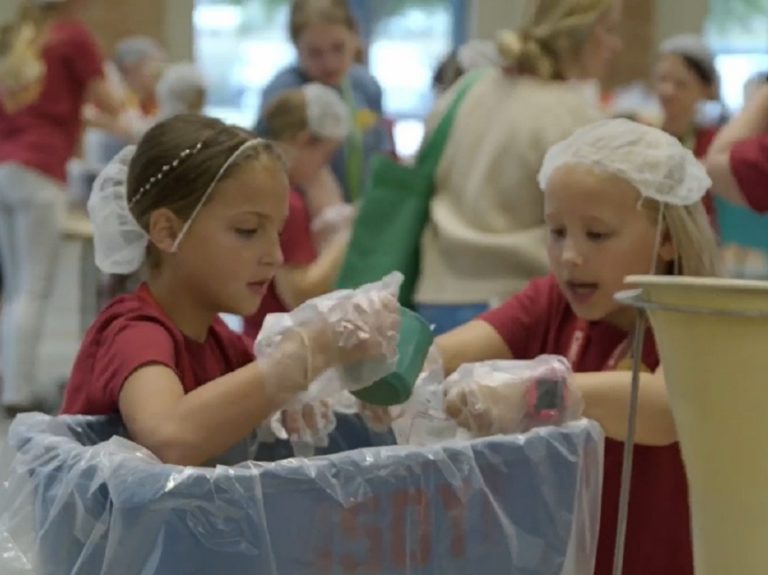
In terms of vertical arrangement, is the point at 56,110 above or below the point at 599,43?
below

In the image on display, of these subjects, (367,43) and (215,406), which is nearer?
(215,406)

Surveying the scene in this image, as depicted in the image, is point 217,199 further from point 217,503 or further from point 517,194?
point 517,194

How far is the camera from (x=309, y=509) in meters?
1.00

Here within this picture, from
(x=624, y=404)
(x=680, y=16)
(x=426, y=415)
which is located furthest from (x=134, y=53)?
(x=624, y=404)

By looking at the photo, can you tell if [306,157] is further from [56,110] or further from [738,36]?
[738,36]

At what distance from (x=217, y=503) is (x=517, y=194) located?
43.2 inches

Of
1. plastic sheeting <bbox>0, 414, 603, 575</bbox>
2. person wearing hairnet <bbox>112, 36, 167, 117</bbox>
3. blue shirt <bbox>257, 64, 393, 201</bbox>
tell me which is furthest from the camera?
person wearing hairnet <bbox>112, 36, 167, 117</bbox>

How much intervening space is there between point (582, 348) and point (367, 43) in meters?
6.45

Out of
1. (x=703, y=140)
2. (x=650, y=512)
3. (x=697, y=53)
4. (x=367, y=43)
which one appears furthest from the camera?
(x=367, y=43)

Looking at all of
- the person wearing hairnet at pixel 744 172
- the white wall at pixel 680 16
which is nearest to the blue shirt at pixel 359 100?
the person wearing hairnet at pixel 744 172

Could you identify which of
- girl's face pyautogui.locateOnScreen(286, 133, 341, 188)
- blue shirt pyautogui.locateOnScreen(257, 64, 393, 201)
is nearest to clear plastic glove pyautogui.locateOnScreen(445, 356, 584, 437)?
girl's face pyautogui.locateOnScreen(286, 133, 341, 188)

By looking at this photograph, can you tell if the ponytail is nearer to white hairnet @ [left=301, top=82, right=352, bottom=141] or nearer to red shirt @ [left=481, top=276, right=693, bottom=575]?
white hairnet @ [left=301, top=82, right=352, bottom=141]

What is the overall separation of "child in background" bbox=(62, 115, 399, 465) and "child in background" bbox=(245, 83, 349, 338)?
0.72 m

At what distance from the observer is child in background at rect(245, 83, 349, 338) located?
217 centimetres
